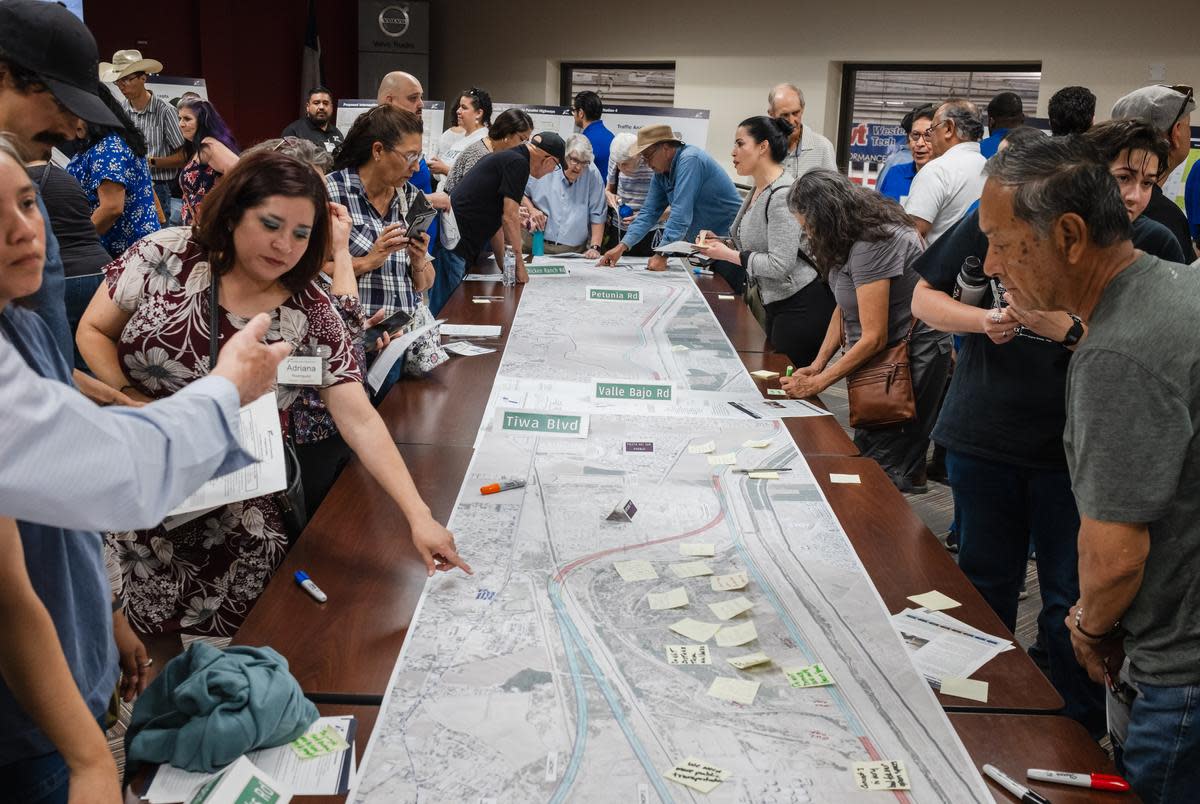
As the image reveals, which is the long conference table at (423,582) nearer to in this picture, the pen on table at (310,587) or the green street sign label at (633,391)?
the pen on table at (310,587)

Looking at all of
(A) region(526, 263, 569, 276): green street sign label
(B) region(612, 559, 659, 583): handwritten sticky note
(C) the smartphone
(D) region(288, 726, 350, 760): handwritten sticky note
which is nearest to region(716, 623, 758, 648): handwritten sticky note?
(B) region(612, 559, 659, 583): handwritten sticky note

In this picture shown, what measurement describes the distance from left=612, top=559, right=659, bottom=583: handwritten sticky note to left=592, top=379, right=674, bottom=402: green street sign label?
1081 mm

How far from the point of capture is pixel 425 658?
150cm

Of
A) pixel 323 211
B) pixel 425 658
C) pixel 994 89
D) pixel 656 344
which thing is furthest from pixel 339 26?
pixel 425 658

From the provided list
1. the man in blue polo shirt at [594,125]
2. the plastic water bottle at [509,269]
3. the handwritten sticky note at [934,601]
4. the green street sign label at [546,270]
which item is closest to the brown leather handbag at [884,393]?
the handwritten sticky note at [934,601]

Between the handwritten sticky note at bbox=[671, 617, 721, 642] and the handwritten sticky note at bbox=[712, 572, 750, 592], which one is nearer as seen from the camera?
the handwritten sticky note at bbox=[671, 617, 721, 642]

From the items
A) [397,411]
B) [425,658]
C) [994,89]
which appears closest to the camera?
[425,658]

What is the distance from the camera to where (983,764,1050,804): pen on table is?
123 centimetres

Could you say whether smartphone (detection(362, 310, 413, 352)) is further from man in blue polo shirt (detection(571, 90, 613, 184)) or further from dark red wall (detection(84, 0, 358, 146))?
dark red wall (detection(84, 0, 358, 146))

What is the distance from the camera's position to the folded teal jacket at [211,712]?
1230 millimetres

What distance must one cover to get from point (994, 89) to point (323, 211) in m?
7.89

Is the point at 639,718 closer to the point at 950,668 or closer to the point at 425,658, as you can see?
the point at 425,658

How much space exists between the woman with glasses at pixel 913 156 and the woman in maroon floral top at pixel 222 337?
154 inches

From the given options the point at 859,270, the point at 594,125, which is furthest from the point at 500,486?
the point at 594,125
